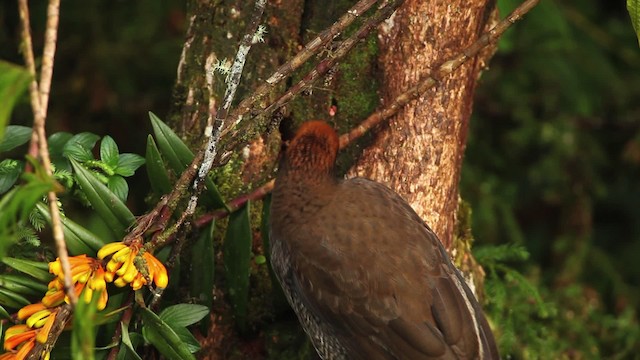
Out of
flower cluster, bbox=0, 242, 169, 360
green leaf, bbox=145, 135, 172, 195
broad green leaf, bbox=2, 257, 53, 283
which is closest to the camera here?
flower cluster, bbox=0, 242, 169, 360

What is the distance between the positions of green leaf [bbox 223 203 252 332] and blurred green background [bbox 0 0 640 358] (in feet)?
6.41

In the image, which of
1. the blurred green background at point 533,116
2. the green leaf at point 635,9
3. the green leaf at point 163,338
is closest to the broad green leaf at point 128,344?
the green leaf at point 163,338

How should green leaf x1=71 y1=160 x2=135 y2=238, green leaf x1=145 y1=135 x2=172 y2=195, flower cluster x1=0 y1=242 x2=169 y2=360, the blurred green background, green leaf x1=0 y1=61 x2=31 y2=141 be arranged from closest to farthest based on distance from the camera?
1. green leaf x1=0 y1=61 x2=31 y2=141
2. flower cluster x1=0 y1=242 x2=169 y2=360
3. green leaf x1=71 y1=160 x2=135 y2=238
4. green leaf x1=145 y1=135 x2=172 y2=195
5. the blurred green background

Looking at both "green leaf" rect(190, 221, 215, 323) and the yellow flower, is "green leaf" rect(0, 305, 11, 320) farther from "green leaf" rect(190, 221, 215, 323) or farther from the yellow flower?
"green leaf" rect(190, 221, 215, 323)

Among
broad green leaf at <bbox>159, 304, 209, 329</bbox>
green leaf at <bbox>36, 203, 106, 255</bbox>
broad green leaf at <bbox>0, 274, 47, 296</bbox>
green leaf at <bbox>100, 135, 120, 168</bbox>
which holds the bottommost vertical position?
broad green leaf at <bbox>159, 304, 209, 329</bbox>

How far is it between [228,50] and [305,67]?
0.25 m

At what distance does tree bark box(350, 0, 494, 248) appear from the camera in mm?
2887

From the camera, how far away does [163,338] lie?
2629 mm

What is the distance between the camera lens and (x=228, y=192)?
2.98 metres

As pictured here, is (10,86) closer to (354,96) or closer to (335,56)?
(335,56)

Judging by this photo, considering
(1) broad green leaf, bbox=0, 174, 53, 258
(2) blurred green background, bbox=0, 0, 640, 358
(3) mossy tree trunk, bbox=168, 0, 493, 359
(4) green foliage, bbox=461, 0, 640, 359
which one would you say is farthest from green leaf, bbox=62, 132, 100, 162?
(4) green foliage, bbox=461, 0, 640, 359

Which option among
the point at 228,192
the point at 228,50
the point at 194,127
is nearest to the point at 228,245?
the point at 228,192

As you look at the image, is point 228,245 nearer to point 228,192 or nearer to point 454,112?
point 228,192

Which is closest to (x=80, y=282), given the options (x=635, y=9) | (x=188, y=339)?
(x=188, y=339)
